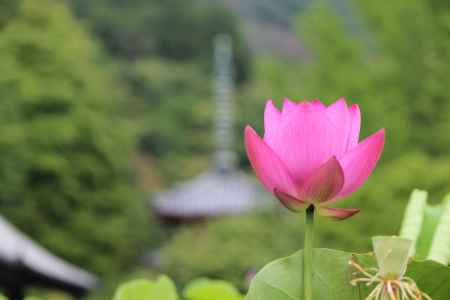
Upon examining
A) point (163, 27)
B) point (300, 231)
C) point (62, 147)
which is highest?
point (163, 27)

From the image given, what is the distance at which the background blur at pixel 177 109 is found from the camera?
701 centimetres

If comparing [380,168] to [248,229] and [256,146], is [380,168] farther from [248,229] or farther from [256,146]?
[256,146]

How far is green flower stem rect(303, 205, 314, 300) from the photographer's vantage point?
0.37 meters

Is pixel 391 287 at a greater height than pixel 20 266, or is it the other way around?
pixel 20 266

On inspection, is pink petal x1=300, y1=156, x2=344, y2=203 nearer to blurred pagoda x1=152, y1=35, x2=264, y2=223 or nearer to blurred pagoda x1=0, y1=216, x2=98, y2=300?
blurred pagoda x1=0, y1=216, x2=98, y2=300

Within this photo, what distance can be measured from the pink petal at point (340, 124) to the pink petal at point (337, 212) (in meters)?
0.02

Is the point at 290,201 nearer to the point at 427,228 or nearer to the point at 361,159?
the point at 361,159

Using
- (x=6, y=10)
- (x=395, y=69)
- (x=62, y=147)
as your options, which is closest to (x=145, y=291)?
(x=395, y=69)

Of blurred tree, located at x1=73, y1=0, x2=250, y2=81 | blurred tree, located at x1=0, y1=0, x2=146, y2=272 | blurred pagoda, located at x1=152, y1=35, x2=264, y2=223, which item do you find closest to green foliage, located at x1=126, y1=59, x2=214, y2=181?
blurred pagoda, located at x1=152, y1=35, x2=264, y2=223

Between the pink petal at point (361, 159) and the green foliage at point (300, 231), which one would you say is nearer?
the pink petal at point (361, 159)

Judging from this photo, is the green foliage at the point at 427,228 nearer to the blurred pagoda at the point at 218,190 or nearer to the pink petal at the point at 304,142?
the pink petal at the point at 304,142

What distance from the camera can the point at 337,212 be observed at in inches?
14.8

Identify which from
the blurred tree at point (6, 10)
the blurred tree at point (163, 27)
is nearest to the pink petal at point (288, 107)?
the blurred tree at point (6, 10)

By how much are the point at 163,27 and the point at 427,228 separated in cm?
2149
